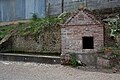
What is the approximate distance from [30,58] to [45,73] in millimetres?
2270

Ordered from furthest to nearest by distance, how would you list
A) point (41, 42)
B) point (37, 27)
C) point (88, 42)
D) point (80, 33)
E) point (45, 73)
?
point (37, 27) < point (41, 42) < point (88, 42) < point (80, 33) < point (45, 73)

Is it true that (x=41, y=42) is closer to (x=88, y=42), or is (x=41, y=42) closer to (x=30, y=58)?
(x=30, y=58)

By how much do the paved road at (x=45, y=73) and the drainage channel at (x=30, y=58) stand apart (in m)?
0.29

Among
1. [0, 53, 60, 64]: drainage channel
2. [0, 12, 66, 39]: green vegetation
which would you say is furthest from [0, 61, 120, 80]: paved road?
[0, 12, 66, 39]: green vegetation

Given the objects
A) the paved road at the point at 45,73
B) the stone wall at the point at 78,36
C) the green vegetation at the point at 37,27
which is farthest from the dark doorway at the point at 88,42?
the green vegetation at the point at 37,27

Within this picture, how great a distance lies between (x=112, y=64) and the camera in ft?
30.0

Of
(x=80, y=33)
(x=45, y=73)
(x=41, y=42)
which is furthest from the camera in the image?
(x=41, y=42)

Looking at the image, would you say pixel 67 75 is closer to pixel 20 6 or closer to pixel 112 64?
pixel 112 64

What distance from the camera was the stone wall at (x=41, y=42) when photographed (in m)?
11.7

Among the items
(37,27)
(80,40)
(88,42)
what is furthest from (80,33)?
(37,27)

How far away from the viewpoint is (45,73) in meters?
8.71

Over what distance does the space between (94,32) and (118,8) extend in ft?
12.0

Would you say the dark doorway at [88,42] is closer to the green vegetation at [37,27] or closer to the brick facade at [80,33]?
the brick facade at [80,33]

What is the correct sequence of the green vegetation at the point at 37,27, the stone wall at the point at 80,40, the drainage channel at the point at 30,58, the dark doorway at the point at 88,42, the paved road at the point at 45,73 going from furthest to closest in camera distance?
the green vegetation at the point at 37,27
the dark doorway at the point at 88,42
the drainage channel at the point at 30,58
the stone wall at the point at 80,40
the paved road at the point at 45,73
